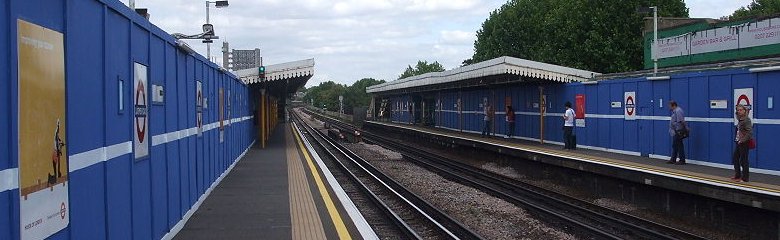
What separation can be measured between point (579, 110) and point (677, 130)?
6.38 metres

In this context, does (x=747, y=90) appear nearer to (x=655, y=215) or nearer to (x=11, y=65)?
(x=655, y=215)

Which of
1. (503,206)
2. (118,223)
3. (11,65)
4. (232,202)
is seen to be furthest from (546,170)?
(11,65)

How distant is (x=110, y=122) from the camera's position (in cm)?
512

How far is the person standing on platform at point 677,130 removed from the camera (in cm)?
1410

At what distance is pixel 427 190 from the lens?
16203mm

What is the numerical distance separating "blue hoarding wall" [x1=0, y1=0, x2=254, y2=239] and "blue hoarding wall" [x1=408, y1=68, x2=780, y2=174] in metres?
10.1

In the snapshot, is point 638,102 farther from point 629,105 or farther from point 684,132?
point 684,132

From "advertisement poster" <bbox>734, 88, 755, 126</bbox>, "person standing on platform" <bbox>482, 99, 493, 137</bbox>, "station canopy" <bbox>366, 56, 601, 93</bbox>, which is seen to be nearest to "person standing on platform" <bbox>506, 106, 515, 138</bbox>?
"station canopy" <bbox>366, 56, 601, 93</bbox>

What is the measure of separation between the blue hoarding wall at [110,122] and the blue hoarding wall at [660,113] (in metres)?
10.1

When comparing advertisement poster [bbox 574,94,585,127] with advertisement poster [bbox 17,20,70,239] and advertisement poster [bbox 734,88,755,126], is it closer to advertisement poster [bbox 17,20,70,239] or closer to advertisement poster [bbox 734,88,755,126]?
advertisement poster [bbox 734,88,755,126]

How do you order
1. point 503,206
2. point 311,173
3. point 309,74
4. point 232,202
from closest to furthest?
point 232,202 < point 503,206 < point 311,173 < point 309,74

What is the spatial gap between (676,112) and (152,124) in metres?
11.1

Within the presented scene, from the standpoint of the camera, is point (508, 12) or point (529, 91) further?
point (508, 12)

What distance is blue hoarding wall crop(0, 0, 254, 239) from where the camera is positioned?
3.29 metres
